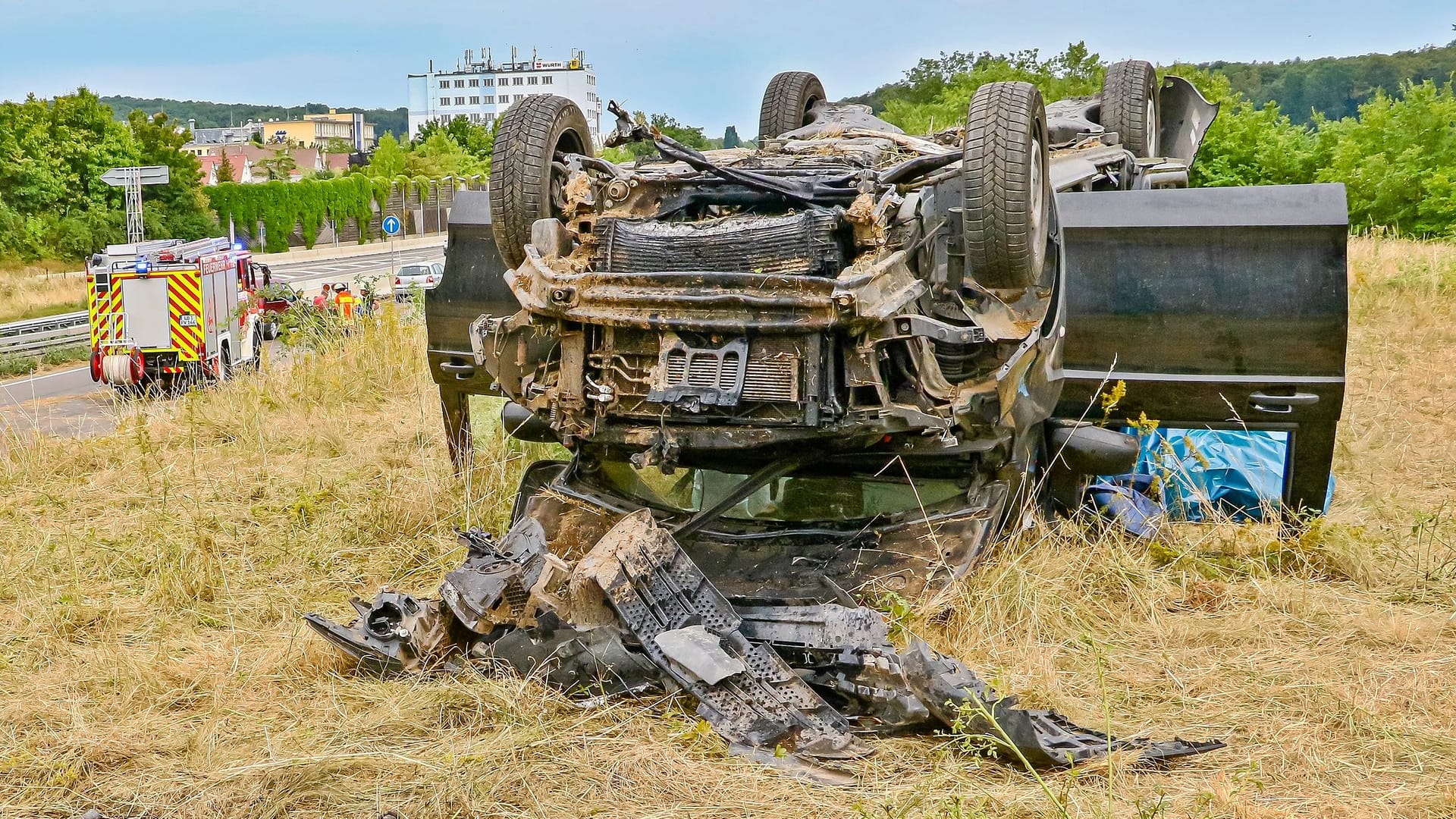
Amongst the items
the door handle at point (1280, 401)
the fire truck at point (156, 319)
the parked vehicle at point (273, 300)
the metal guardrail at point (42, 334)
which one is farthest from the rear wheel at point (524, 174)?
the metal guardrail at point (42, 334)

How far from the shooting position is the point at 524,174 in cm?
644

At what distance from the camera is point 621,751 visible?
14.3 ft

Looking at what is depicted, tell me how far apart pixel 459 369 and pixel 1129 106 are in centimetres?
517

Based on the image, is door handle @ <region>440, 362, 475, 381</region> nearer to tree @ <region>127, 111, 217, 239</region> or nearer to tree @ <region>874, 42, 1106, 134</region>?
tree @ <region>874, 42, 1106, 134</region>

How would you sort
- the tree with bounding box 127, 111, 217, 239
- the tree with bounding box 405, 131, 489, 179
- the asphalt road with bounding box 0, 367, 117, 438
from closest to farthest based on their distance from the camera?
the asphalt road with bounding box 0, 367, 117, 438, the tree with bounding box 127, 111, 217, 239, the tree with bounding box 405, 131, 489, 179

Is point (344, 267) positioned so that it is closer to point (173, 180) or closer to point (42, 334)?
point (173, 180)

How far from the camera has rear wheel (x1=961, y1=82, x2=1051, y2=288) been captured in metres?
5.40

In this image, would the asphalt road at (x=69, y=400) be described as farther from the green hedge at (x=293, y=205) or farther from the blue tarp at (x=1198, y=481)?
the green hedge at (x=293, y=205)

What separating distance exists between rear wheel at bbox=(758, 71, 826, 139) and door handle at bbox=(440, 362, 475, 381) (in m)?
2.94

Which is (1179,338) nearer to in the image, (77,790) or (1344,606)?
(1344,606)

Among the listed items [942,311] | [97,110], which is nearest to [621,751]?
[942,311]

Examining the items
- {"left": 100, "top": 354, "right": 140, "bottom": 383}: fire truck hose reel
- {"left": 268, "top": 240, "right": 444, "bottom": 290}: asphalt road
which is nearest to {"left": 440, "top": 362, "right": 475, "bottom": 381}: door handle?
{"left": 100, "top": 354, "right": 140, "bottom": 383}: fire truck hose reel

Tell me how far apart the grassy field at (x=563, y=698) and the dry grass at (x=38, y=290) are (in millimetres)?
25836

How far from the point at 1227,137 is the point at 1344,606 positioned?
2627cm
